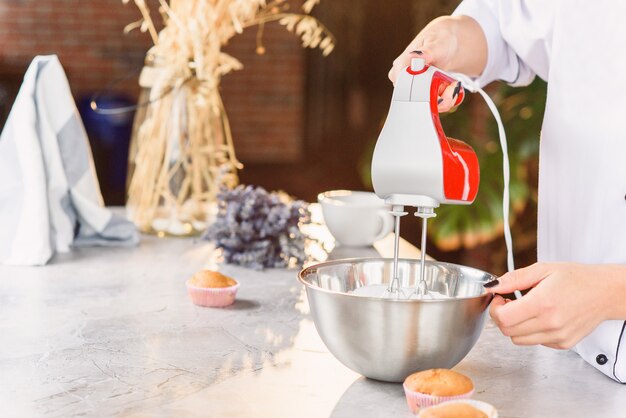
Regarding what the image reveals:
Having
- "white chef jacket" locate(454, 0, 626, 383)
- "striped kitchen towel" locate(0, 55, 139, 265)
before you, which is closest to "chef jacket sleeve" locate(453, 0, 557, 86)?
"white chef jacket" locate(454, 0, 626, 383)

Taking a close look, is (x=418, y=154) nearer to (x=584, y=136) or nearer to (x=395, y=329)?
(x=395, y=329)

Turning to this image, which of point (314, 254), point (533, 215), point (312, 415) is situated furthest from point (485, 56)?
point (533, 215)

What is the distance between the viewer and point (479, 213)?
9.79 feet

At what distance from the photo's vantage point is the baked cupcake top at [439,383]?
823mm

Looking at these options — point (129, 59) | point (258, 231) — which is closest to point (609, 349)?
point (258, 231)

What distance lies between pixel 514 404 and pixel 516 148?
207 centimetres

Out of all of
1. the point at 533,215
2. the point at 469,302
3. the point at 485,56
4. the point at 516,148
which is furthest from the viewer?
the point at 533,215

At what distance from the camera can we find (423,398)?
82cm

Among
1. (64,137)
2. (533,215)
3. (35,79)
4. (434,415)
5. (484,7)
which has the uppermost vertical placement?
(484,7)

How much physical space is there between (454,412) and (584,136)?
0.53m

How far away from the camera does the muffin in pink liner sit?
0.82 metres

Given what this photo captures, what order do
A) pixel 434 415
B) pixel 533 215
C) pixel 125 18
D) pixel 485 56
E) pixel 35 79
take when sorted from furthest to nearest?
pixel 125 18
pixel 533 215
pixel 35 79
pixel 485 56
pixel 434 415

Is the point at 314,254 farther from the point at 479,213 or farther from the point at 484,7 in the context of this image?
the point at 479,213

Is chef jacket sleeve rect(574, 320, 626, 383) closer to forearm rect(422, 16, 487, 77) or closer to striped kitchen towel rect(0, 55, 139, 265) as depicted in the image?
forearm rect(422, 16, 487, 77)
